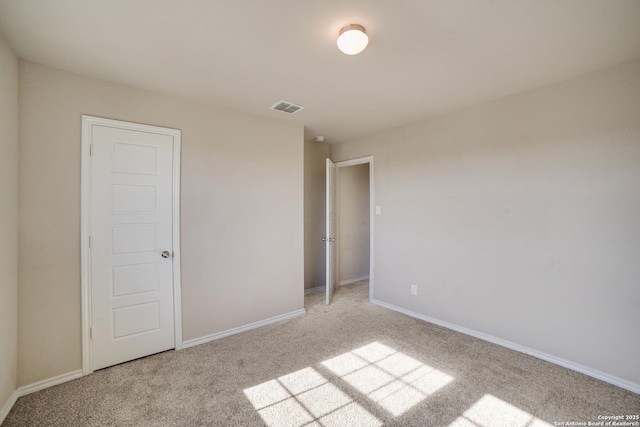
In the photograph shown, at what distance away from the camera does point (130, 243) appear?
2.45 metres

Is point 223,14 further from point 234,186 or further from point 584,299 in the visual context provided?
point 584,299

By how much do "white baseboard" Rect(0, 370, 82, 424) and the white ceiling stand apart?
94.6 inches

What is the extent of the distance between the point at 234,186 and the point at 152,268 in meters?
1.12

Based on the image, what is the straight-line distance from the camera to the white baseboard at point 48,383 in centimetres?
202

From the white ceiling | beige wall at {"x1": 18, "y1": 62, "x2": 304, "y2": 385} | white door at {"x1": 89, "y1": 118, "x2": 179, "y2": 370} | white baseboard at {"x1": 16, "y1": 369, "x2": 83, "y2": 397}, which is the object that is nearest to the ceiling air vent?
the white ceiling

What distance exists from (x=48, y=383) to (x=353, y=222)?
13.7ft

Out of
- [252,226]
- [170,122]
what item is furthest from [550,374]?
[170,122]

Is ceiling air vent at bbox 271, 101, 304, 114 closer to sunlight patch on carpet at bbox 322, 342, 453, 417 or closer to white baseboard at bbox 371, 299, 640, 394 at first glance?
Result: sunlight patch on carpet at bbox 322, 342, 453, 417

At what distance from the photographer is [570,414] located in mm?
1813

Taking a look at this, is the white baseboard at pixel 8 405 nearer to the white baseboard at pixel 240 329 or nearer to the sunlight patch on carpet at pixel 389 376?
the white baseboard at pixel 240 329

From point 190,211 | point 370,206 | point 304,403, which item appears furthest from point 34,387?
point 370,206

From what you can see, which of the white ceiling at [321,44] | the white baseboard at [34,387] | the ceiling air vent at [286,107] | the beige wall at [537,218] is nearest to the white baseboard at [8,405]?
the white baseboard at [34,387]

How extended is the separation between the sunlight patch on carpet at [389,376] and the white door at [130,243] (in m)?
1.67

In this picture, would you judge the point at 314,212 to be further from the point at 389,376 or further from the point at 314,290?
the point at 389,376
